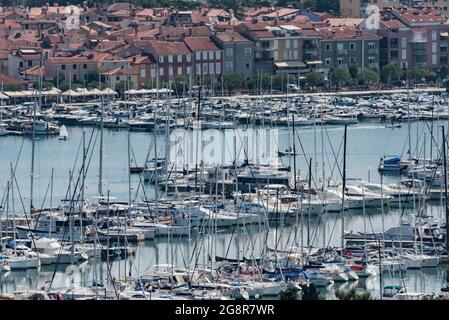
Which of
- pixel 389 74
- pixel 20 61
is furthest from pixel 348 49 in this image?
pixel 20 61

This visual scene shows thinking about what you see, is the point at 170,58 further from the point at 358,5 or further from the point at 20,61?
the point at 358,5

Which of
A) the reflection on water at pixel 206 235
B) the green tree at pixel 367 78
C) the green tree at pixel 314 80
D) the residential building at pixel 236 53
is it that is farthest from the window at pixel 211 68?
the reflection on water at pixel 206 235

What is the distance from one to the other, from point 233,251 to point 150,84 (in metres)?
14.0

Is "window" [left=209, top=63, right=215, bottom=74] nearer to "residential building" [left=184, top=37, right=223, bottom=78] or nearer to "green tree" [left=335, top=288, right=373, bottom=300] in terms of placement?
"residential building" [left=184, top=37, right=223, bottom=78]

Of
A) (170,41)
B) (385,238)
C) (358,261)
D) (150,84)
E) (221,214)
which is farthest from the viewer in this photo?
(170,41)

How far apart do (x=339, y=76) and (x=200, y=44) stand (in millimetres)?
1991

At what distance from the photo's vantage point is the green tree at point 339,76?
2555 cm

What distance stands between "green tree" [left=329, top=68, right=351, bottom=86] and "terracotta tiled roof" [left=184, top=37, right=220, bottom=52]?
1668mm

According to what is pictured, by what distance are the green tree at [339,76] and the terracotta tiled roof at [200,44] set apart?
167 cm

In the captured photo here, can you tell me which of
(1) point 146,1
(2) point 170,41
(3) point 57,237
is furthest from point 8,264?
(1) point 146,1

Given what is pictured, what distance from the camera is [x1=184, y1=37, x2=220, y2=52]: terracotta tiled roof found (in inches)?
1000

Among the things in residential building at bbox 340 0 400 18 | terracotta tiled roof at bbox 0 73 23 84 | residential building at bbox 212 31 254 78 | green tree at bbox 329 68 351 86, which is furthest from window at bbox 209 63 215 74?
residential building at bbox 340 0 400 18
